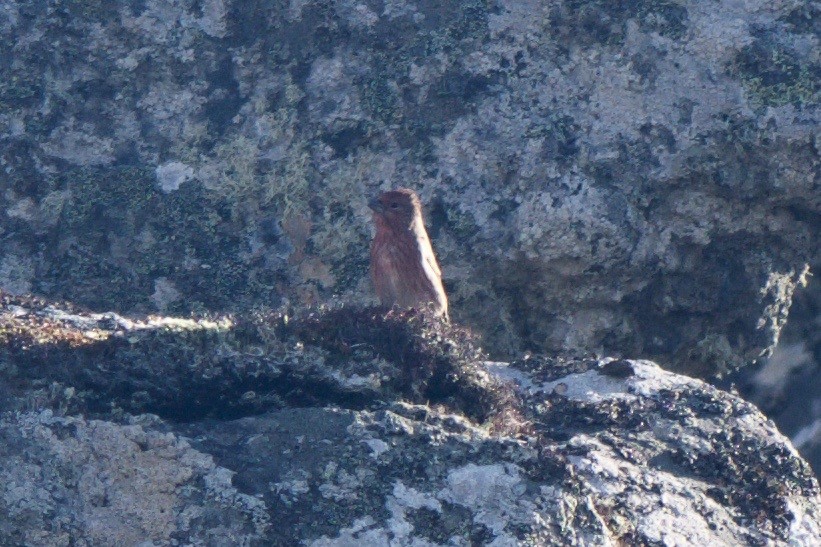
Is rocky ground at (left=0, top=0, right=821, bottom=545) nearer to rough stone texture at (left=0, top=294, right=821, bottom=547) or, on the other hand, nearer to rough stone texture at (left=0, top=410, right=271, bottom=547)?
rough stone texture at (left=0, top=294, right=821, bottom=547)

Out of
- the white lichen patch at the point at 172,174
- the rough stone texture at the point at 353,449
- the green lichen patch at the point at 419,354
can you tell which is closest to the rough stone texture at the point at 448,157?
the white lichen patch at the point at 172,174

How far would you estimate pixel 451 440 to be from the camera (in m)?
3.53

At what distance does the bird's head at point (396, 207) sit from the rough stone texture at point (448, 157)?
0.45ft

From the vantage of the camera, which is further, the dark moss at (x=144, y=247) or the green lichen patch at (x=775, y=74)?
the green lichen patch at (x=775, y=74)

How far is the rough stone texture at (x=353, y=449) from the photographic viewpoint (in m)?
3.18

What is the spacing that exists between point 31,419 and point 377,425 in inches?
39.5

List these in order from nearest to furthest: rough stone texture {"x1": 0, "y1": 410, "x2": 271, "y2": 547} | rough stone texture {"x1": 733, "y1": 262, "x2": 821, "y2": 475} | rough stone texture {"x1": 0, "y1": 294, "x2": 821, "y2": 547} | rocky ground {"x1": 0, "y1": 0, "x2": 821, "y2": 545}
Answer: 1. rough stone texture {"x1": 0, "y1": 410, "x2": 271, "y2": 547}
2. rough stone texture {"x1": 0, "y1": 294, "x2": 821, "y2": 547}
3. rocky ground {"x1": 0, "y1": 0, "x2": 821, "y2": 545}
4. rough stone texture {"x1": 733, "y1": 262, "x2": 821, "y2": 475}

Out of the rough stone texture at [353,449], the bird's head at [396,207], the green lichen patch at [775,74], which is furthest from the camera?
the green lichen patch at [775,74]

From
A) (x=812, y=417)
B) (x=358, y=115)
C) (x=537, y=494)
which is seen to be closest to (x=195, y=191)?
(x=358, y=115)

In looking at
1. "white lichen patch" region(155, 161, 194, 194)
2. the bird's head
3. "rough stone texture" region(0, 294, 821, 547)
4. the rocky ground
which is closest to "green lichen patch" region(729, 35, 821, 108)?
the rocky ground

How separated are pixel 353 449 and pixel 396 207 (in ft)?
7.70

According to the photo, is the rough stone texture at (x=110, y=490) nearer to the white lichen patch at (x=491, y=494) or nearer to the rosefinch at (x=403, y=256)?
the white lichen patch at (x=491, y=494)

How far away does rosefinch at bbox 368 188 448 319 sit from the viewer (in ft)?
18.0

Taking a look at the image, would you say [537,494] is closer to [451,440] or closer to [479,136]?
[451,440]
